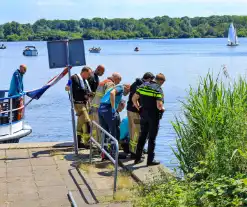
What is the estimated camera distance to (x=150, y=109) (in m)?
8.35

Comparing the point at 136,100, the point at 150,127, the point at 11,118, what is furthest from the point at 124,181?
the point at 11,118

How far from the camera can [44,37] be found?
18438 cm

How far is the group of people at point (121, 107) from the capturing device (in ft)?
27.5

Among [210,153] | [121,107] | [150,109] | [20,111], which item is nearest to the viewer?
[210,153]

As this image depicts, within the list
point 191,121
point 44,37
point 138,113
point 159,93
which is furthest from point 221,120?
point 44,37

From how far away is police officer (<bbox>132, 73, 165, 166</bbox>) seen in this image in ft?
27.1

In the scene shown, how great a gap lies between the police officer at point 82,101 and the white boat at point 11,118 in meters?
3.01

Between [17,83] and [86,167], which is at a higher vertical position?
[17,83]

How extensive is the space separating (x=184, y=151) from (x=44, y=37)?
592 ft

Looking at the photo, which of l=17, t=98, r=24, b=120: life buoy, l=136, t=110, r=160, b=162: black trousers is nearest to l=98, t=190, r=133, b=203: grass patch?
l=136, t=110, r=160, b=162: black trousers

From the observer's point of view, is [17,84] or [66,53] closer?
[66,53]

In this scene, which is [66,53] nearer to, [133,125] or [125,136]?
[133,125]

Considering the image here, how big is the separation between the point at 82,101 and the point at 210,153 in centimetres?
417

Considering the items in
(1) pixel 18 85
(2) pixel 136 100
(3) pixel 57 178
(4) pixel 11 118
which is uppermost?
(2) pixel 136 100
